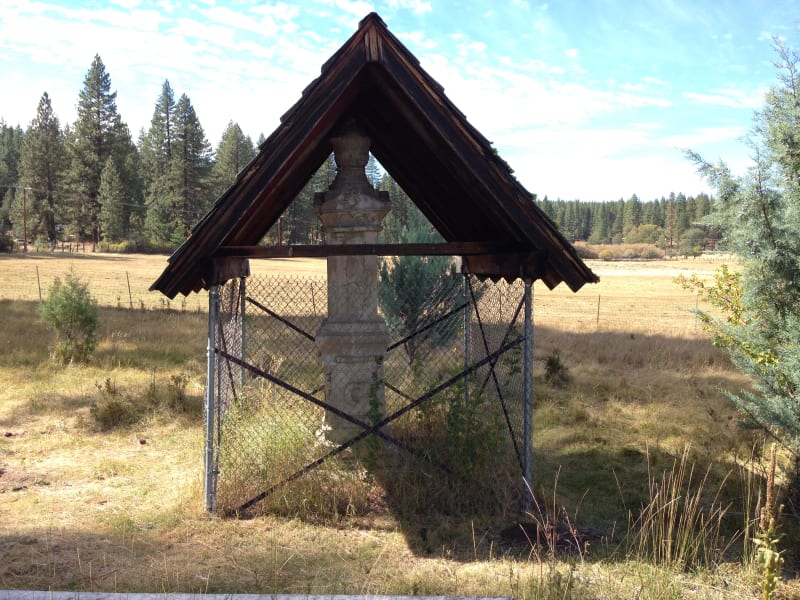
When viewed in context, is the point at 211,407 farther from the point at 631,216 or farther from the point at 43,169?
the point at 631,216

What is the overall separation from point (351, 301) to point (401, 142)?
186 cm

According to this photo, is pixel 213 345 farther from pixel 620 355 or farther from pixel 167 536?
pixel 620 355

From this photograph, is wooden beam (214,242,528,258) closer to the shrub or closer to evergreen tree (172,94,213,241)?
evergreen tree (172,94,213,241)

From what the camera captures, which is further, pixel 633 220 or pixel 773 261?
pixel 633 220

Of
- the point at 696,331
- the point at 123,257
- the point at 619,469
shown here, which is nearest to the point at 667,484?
the point at 619,469

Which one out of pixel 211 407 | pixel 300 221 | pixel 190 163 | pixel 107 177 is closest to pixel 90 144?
pixel 107 177

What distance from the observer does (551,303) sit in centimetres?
2820

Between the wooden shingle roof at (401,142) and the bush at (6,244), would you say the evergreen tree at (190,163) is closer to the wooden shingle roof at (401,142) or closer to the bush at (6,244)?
the bush at (6,244)

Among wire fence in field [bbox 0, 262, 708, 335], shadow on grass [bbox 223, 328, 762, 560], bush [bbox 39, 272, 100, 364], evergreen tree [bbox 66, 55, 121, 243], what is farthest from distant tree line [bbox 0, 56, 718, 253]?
shadow on grass [bbox 223, 328, 762, 560]

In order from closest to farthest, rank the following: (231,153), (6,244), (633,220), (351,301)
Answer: (351,301) → (6,244) → (231,153) → (633,220)


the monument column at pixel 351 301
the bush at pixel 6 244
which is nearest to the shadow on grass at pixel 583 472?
the monument column at pixel 351 301

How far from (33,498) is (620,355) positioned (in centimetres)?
1129

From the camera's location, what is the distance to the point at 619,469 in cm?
679

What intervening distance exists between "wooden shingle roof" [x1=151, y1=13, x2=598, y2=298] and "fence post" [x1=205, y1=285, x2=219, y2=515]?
0.22 meters
